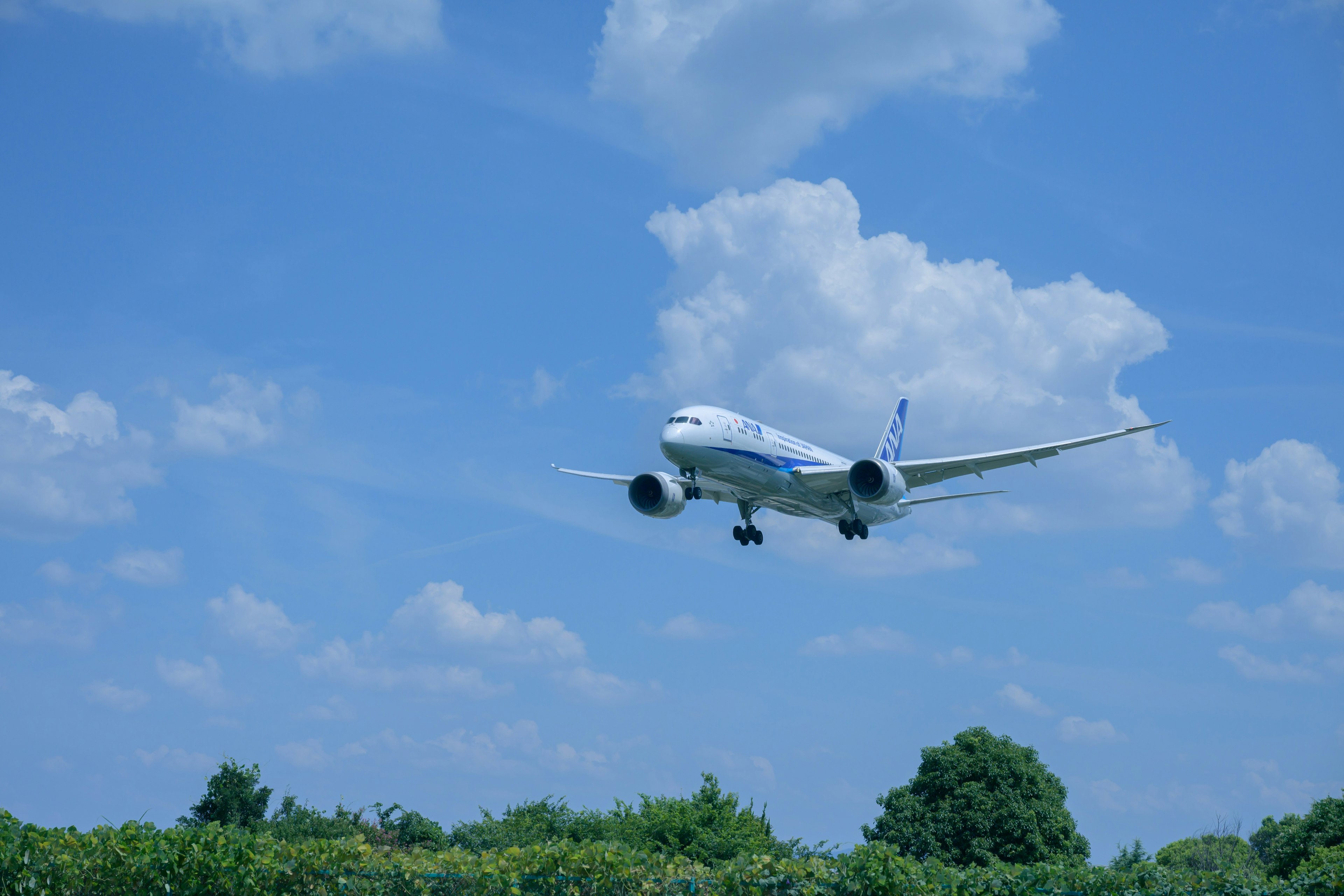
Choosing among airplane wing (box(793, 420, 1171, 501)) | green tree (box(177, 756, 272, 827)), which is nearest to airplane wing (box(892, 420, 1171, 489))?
airplane wing (box(793, 420, 1171, 501))

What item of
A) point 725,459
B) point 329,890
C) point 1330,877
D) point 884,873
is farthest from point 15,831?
point 725,459

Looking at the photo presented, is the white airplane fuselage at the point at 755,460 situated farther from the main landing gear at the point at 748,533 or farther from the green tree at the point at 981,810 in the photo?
the green tree at the point at 981,810

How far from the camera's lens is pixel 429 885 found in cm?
1457

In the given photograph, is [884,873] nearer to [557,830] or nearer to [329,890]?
[329,890]

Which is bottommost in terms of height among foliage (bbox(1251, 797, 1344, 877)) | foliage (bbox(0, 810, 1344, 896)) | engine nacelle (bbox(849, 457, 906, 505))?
foliage (bbox(0, 810, 1344, 896))

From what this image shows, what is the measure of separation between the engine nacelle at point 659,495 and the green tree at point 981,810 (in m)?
22.2

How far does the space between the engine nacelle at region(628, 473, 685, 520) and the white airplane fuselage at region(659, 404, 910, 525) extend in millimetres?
2051

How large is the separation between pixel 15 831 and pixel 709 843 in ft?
106

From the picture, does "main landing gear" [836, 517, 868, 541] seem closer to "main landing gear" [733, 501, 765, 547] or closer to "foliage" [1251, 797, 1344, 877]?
"main landing gear" [733, 501, 765, 547]

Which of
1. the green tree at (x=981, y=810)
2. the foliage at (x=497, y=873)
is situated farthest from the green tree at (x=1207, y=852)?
the foliage at (x=497, y=873)

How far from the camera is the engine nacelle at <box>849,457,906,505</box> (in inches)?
1383

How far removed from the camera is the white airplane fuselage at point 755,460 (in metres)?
32.4

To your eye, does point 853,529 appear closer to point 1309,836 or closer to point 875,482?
point 875,482

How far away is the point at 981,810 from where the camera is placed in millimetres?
49781
